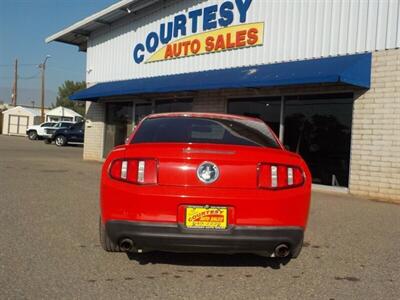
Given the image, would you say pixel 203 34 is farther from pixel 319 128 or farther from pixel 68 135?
pixel 68 135

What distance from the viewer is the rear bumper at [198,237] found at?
4.20 metres

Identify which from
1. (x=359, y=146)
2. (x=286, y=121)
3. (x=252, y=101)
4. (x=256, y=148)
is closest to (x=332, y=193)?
(x=359, y=146)

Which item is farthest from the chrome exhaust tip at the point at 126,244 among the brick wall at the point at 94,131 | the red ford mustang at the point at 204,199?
the brick wall at the point at 94,131

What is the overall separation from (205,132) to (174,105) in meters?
11.0

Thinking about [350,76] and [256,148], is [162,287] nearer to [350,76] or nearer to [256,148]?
[256,148]

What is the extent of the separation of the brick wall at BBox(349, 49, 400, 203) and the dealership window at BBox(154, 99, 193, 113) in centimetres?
603

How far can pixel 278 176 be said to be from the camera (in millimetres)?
4406

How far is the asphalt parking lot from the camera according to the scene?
4164mm

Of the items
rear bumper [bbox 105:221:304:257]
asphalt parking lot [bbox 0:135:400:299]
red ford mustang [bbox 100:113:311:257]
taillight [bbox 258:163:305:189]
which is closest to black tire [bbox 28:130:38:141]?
asphalt parking lot [bbox 0:135:400:299]

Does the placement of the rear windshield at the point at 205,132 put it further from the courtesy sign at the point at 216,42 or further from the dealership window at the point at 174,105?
the dealership window at the point at 174,105

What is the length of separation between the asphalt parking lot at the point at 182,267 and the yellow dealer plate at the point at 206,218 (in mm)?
521

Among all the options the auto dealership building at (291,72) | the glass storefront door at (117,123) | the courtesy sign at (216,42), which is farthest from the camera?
the glass storefront door at (117,123)

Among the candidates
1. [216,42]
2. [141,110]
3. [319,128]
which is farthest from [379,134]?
[141,110]

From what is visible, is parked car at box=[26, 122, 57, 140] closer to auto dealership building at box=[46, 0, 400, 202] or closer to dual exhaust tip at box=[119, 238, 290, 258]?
auto dealership building at box=[46, 0, 400, 202]
